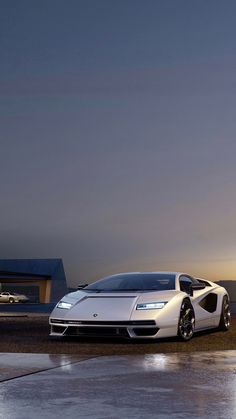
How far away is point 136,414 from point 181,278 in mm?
→ 7152

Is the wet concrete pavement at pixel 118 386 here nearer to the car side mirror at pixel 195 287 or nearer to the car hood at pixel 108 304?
the car hood at pixel 108 304

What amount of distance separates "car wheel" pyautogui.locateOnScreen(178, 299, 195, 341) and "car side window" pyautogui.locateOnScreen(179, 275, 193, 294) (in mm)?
435

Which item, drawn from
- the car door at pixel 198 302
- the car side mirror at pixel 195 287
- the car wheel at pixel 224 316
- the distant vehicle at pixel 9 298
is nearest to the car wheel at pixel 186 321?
the car door at pixel 198 302

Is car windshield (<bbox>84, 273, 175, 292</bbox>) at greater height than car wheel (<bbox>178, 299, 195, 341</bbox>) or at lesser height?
greater

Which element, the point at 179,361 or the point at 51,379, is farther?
the point at 179,361

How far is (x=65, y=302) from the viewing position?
422 inches

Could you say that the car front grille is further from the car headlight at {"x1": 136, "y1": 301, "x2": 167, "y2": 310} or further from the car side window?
the car side window

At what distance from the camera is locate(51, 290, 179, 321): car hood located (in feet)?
32.9

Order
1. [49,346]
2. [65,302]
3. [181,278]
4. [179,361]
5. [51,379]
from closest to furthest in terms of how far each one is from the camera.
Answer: [51,379] → [179,361] → [49,346] → [65,302] → [181,278]

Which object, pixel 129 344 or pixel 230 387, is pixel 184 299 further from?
pixel 230 387

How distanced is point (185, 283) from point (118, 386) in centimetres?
605

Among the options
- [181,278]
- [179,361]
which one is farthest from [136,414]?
[181,278]

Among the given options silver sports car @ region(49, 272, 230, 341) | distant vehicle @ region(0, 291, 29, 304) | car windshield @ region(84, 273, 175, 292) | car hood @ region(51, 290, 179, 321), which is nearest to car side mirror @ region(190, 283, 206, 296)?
silver sports car @ region(49, 272, 230, 341)

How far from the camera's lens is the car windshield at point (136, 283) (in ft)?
36.5
